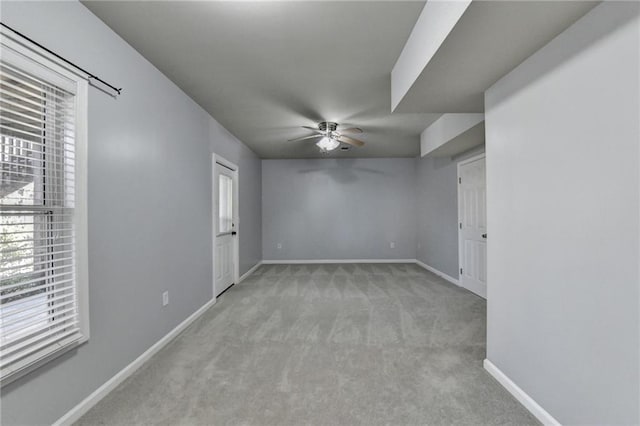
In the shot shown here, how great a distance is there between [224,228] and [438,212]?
3797 millimetres

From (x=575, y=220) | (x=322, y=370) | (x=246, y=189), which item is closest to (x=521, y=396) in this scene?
(x=575, y=220)

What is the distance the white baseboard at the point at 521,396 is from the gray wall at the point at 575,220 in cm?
4

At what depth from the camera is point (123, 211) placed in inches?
80.2

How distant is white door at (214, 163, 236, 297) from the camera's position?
13.0 feet

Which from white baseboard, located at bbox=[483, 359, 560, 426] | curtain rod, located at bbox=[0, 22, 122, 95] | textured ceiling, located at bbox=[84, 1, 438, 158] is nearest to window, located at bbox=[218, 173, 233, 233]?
textured ceiling, located at bbox=[84, 1, 438, 158]

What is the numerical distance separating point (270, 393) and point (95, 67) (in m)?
2.38

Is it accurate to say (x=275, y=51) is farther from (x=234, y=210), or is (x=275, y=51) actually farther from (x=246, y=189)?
(x=246, y=189)

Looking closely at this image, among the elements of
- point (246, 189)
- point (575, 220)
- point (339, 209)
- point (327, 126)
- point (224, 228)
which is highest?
point (327, 126)

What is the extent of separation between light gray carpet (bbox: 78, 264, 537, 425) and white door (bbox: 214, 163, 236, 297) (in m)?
0.55

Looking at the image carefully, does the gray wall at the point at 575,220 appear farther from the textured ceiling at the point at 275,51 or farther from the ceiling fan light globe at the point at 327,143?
the ceiling fan light globe at the point at 327,143

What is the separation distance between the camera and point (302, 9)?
175cm

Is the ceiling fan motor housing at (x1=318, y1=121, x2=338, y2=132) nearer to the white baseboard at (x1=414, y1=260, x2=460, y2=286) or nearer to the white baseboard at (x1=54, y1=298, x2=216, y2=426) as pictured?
the white baseboard at (x1=54, y1=298, x2=216, y2=426)

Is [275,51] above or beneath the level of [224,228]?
above

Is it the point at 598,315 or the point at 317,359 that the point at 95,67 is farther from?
the point at 598,315
